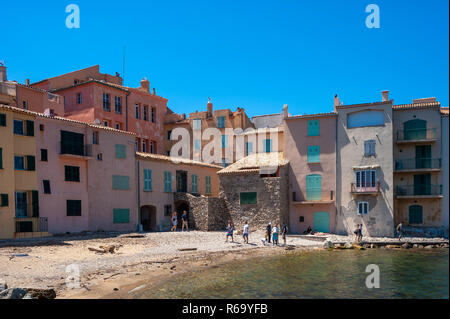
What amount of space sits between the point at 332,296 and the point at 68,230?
23.4 m

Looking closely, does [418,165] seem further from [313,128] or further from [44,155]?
[44,155]

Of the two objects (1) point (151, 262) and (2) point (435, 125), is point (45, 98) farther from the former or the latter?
(2) point (435, 125)

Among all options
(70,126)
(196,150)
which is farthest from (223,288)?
(196,150)

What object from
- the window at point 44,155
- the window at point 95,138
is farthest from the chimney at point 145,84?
the window at point 44,155

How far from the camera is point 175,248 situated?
27.8 metres

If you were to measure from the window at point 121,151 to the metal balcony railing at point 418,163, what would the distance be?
26.8 meters

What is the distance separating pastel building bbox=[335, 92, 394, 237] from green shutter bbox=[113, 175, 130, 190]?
20.8 m

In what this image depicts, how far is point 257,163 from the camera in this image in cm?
4078

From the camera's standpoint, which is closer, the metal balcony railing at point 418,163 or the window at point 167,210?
the metal balcony railing at point 418,163

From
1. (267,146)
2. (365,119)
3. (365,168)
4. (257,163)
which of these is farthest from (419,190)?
(267,146)

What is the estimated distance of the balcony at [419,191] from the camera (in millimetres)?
35500

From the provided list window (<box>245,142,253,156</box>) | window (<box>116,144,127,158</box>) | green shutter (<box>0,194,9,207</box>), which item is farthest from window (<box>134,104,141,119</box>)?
green shutter (<box>0,194,9,207</box>)

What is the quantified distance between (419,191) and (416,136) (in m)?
5.33

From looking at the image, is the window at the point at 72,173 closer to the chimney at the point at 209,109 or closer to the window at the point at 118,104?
the window at the point at 118,104
